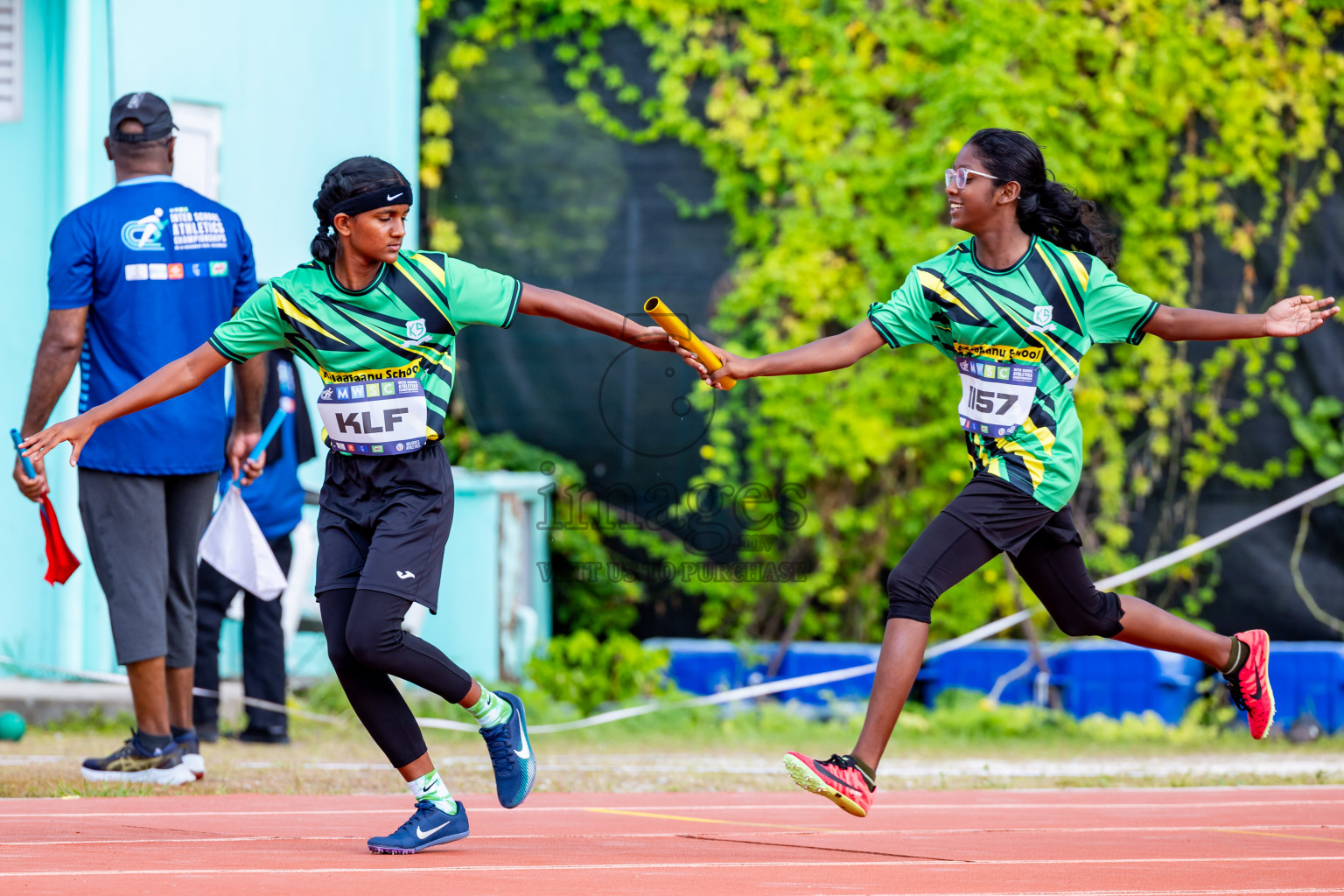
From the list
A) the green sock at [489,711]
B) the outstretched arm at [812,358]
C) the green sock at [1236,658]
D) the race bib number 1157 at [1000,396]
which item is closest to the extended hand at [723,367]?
the outstretched arm at [812,358]

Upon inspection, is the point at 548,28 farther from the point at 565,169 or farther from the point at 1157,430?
the point at 1157,430

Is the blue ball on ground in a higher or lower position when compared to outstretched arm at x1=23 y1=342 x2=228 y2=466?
lower

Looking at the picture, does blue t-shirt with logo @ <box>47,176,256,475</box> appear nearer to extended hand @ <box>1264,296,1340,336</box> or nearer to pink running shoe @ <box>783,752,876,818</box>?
pink running shoe @ <box>783,752,876,818</box>

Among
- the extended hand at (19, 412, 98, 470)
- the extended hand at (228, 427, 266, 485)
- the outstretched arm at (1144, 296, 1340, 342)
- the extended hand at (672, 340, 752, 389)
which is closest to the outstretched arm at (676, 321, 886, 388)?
the extended hand at (672, 340, 752, 389)

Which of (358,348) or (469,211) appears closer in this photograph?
(358,348)

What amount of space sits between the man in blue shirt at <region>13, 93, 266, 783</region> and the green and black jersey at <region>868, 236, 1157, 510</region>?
2543 millimetres

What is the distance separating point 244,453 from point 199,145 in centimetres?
341

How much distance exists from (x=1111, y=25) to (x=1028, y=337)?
16.2ft

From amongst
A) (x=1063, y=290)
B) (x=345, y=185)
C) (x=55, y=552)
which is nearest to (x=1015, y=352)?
(x=1063, y=290)

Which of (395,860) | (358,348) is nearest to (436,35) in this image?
(358,348)

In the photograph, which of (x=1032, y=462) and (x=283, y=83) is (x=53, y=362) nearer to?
(x=1032, y=462)

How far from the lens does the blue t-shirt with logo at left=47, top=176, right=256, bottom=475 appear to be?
4.99m

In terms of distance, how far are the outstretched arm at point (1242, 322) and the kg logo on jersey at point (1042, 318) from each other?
29 centimetres

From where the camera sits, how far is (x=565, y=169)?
29.2 feet
